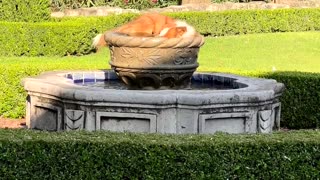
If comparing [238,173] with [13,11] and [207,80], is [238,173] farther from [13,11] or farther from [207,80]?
[13,11]

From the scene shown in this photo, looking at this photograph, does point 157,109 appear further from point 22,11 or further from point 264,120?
point 22,11

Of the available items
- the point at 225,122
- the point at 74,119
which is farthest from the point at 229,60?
the point at 74,119

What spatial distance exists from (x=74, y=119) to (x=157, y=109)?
31.8 inches

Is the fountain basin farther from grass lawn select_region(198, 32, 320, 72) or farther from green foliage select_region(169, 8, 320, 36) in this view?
green foliage select_region(169, 8, 320, 36)

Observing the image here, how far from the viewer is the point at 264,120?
684cm

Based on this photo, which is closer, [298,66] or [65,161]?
[65,161]

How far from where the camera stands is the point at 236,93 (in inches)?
257

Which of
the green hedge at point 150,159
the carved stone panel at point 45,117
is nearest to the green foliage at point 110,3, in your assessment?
the carved stone panel at point 45,117

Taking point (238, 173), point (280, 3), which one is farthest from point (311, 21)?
point (238, 173)

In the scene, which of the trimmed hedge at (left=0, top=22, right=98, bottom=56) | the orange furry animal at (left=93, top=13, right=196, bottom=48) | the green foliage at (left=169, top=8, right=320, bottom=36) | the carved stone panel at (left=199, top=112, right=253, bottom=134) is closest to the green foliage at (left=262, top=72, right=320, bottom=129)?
the orange furry animal at (left=93, top=13, right=196, bottom=48)

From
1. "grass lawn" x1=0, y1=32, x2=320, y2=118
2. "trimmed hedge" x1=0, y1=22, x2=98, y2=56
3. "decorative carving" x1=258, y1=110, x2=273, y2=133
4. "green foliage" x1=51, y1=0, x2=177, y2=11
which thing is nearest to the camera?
"decorative carving" x1=258, y1=110, x2=273, y2=133

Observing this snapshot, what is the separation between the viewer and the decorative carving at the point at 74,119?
6527 mm

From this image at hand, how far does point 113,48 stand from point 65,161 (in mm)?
2604

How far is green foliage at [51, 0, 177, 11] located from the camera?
69.4 ft
